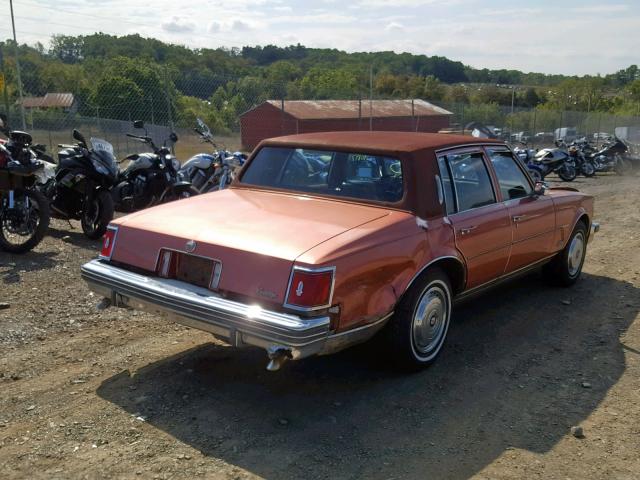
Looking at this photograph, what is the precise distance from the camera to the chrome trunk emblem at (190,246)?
12.8 feet

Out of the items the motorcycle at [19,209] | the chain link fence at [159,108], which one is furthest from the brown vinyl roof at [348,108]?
the motorcycle at [19,209]

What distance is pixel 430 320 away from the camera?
14.6ft

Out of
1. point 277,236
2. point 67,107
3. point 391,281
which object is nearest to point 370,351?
point 391,281

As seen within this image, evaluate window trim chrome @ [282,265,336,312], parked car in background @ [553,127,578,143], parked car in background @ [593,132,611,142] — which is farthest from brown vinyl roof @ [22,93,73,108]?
parked car in background @ [593,132,611,142]

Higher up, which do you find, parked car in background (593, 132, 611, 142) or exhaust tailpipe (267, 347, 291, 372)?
exhaust tailpipe (267, 347, 291, 372)

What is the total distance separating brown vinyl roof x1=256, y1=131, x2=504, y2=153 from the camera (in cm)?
478

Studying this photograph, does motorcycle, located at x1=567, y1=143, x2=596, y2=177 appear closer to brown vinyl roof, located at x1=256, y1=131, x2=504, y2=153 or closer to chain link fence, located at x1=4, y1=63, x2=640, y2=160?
chain link fence, located at x1=4, y1=63, x2=640, y2=160

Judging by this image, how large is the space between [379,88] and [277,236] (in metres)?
40.0

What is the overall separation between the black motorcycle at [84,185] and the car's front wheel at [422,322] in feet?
15.9

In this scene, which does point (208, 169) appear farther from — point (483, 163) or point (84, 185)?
point (483, 163)

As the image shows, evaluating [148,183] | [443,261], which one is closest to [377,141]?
[443,261]

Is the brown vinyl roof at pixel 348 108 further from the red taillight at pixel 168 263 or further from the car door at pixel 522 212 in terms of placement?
the red taillight at pixel 168 263

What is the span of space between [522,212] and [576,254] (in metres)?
1.52

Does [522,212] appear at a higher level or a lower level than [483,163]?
lower
